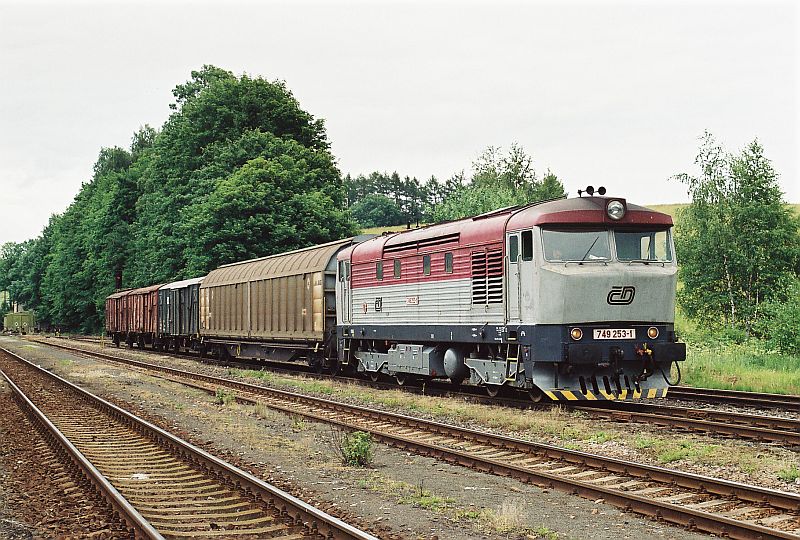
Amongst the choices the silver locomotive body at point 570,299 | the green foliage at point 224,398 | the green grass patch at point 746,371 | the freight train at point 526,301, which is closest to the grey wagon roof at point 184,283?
Result: the freight train at point 526,301

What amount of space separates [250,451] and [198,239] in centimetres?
3688

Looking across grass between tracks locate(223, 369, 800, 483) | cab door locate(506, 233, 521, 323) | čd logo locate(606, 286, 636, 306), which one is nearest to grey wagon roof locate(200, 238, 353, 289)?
grass between tracks locate(223, 369, 800, 483)

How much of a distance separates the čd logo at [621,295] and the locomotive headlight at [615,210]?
1324 mm

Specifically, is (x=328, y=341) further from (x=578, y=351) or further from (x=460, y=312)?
(x=578, y=351)

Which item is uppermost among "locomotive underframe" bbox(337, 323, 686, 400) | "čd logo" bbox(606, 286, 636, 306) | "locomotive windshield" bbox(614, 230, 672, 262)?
"locomotive windshield" bbox(614, 230, 672, 262)

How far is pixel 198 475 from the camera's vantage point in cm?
1103

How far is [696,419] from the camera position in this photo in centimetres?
1476

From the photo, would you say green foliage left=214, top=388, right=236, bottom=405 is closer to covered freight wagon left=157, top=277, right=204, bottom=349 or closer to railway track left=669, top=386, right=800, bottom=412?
railway track left=669, top=386, right=800, bottom=412

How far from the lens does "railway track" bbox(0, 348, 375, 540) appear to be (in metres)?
8.12

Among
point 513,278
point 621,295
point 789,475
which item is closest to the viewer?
point 789,475

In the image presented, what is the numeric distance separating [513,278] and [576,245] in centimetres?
137

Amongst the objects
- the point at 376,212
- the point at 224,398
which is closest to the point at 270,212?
the point at 224,398

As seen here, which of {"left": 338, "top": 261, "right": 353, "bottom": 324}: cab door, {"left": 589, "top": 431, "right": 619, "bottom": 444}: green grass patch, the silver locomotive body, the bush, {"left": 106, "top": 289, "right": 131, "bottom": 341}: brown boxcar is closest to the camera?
{"left": 589, "top": 431, "right": 619, "bottom": 444}: green grass patch

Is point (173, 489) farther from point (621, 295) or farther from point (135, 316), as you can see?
point (135, 316)
